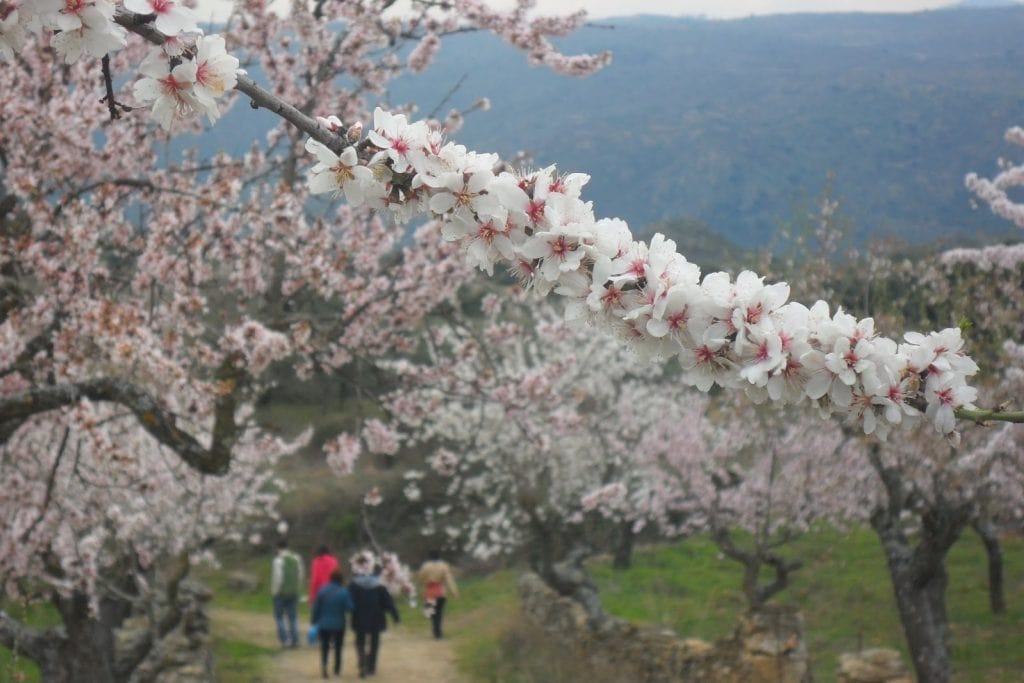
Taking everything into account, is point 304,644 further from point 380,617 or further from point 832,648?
point 832,648

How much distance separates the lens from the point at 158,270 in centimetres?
554

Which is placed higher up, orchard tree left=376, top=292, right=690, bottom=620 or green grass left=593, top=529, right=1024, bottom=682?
orchard tree left=376, top=292, right=690, bottom=620

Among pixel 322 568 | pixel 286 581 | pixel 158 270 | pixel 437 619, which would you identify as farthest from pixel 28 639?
pixel 437 619

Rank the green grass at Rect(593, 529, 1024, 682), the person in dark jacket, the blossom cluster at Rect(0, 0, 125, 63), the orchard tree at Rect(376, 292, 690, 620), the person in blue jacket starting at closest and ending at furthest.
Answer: the blossom cluster at Rect(0, 0, 125, 63), the person in dark jacket, the person in blue jacket, the green grass at Rect(593, 529, 1024, 682), the orchard tree at Rect(376, 292, 690, 620)

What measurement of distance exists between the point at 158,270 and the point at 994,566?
1251cm

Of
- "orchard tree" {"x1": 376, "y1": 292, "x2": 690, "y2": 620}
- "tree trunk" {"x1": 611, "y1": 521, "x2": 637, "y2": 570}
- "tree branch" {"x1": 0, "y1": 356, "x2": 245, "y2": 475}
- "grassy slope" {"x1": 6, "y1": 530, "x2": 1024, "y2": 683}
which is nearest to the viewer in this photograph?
"tree branch" {"x1": 0, "y1": 356, "x2": 245, "y2": 475}

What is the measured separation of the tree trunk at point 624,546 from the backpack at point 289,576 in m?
8.71

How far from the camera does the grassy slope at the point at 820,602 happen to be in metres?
12.0

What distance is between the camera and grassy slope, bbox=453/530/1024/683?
12047 mm

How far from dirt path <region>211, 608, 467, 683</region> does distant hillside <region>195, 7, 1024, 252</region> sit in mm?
6712

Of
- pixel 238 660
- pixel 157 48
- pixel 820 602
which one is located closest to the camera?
pixel 157 48

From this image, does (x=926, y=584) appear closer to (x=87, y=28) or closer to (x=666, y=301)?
(x=666, y=301)

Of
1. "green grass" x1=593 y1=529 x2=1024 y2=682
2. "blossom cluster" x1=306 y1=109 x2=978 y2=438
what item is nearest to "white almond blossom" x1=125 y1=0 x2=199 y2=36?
"blossom cluster" x1=306 y1=109 x2=978 y2=438

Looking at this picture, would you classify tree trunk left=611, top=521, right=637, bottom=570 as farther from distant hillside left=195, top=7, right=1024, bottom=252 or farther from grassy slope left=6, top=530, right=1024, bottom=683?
distant hillside left=195, top=7, right=1024, bottom=252
